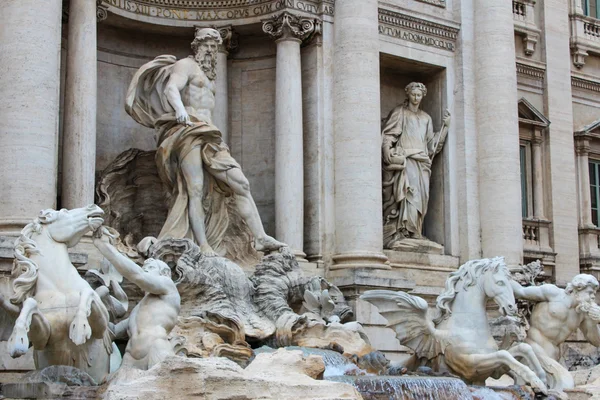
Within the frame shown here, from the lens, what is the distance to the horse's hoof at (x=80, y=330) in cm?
1108

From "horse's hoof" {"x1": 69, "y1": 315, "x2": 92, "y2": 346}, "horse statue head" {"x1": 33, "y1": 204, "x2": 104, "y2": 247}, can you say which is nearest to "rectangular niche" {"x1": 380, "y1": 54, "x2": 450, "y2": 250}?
"horse statue head" {"x1": 33, "y1": 204, "x2": 104, "y2": 247}

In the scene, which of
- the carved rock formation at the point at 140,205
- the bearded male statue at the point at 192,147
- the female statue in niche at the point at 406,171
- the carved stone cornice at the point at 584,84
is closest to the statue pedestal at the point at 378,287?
the female statue in niche at the point at 406,171

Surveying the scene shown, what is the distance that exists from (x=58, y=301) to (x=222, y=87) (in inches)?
306

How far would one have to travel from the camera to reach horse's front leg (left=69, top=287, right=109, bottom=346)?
11109 mm

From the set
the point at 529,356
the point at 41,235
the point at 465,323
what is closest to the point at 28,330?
the point at 41,235

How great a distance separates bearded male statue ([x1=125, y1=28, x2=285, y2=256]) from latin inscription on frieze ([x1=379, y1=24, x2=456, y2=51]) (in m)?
3.84

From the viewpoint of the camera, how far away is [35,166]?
14.5 m

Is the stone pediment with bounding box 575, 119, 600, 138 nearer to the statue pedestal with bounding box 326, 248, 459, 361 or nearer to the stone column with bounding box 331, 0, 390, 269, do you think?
the statue pedestal with bounding box 326, 248, 459, 361

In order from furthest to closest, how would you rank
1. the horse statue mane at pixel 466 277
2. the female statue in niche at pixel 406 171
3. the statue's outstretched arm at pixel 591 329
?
1. the female statue in niche at pixel 406 171
2. the statue's outstretched arm at pixel 591 329
3. the horse statue mane at pixel 466 277

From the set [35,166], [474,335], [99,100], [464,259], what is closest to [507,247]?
[464,259]

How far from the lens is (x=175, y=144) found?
1627cm

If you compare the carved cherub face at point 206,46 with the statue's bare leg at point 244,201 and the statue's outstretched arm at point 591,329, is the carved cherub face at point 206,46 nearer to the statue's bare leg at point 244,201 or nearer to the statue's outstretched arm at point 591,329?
the statue's bare leg at point 244,201

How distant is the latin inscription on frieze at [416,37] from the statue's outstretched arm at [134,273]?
855 centimetres

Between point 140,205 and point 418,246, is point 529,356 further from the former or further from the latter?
point 140,205
